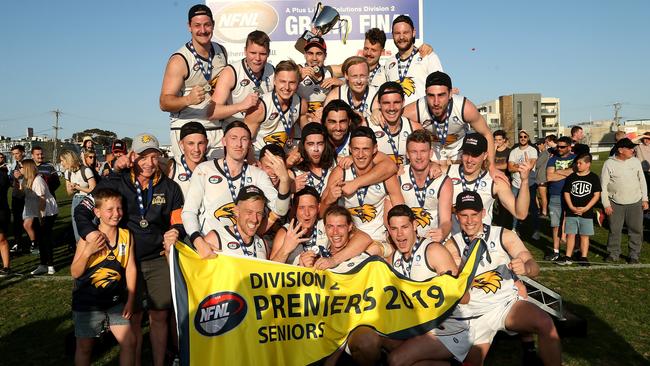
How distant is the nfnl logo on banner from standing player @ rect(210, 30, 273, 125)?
5.75m

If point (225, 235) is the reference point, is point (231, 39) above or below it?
above

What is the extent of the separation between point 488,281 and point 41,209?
30.4 feet

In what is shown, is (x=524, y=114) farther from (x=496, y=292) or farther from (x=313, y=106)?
(x=496, y=292)

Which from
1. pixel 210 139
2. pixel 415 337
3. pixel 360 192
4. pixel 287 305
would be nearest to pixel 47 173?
pixel 210 139

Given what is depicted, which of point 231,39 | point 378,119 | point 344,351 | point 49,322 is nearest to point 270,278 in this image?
point 344,351

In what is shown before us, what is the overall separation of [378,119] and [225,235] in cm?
239

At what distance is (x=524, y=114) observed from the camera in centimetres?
3600

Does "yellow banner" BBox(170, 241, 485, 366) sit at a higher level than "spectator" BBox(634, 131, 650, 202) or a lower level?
lower

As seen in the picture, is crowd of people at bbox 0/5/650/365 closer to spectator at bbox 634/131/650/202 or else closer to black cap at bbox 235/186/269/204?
black cap at bbox 235/186/269/204

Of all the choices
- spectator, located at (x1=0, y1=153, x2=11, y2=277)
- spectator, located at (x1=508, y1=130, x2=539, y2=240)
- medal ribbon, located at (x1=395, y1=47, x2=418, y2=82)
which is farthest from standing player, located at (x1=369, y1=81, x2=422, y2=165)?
spectator, located at (x1=0, y1=153, x2=11, y2=277)

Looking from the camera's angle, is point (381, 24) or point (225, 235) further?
point (381, 24)

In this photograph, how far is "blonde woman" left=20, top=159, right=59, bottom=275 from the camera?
943cm

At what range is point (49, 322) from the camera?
6.50 meters

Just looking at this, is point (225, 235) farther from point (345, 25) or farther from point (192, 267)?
point (345, 25)
